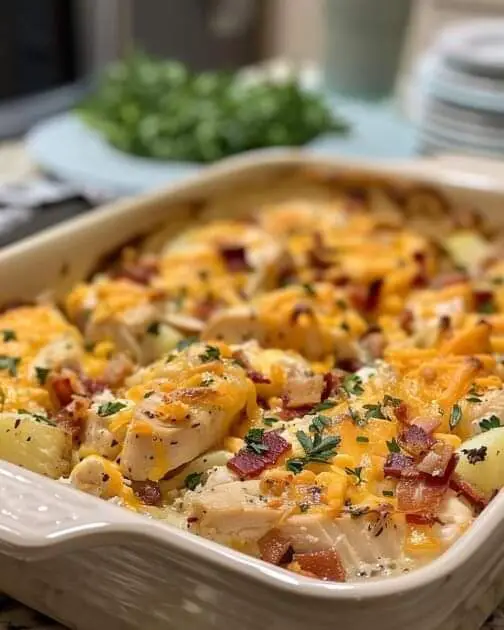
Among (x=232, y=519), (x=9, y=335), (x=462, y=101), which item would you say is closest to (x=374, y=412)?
(x=232, y=519)

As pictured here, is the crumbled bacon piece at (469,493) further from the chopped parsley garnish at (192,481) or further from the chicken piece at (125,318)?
the chicken piece at (125,318)

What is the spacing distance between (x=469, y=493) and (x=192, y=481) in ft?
0.83

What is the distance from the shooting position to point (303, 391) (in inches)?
42.1

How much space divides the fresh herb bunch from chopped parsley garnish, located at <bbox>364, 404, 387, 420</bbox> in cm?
114

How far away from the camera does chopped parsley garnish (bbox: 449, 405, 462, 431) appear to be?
99cm

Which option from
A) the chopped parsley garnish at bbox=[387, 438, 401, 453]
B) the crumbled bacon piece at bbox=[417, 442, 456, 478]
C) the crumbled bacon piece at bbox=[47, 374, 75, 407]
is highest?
the crumbled bacon piece at bbox=[417, 442, 456, 478]

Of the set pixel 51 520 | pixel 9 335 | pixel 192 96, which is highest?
pixel 51 520

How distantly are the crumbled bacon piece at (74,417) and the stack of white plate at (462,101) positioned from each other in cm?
114

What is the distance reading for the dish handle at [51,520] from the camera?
0.70m

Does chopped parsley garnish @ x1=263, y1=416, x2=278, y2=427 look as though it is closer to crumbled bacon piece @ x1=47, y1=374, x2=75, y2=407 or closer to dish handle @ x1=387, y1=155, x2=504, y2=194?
crumbled bacon piece @ x1=47, y1=374, x2=75, y2=407

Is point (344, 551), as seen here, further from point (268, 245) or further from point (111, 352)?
point (268, 245)

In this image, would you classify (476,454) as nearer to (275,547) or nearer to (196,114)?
(275,547)

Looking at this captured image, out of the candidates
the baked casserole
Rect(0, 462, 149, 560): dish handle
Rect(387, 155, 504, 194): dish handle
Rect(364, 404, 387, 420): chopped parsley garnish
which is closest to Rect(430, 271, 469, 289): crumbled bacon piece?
the baked casserole

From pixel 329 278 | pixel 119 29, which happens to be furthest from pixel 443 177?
pixel 119 29
